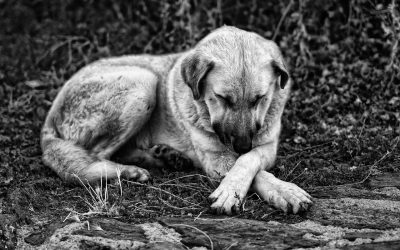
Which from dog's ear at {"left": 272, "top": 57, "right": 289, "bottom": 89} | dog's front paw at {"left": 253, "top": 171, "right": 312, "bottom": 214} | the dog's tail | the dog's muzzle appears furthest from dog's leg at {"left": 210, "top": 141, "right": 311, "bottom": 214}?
the dog's tail

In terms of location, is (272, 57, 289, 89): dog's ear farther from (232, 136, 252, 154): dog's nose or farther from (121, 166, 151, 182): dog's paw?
(121, 166, 151, 182): dog's paw

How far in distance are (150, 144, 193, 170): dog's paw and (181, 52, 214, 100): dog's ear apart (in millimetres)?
806

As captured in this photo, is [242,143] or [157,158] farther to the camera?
[157,158]

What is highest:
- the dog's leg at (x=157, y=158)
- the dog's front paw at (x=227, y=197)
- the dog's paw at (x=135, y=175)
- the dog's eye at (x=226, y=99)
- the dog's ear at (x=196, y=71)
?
the dog's ear at (x=196, y=71)

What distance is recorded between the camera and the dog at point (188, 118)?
4.41 m

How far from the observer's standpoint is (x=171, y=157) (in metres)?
5.30

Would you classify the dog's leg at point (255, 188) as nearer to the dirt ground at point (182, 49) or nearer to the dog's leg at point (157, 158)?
the dirt ground at point (182, 49)

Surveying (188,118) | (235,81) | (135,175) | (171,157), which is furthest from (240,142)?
(171,157)

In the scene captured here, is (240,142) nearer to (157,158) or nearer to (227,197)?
(227,197)

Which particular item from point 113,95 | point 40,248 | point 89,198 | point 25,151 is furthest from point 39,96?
point 40,248

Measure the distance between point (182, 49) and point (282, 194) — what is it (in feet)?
12.5

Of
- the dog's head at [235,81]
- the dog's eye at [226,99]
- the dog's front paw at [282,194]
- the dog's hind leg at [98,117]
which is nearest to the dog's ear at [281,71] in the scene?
the dog's head at [235,81]

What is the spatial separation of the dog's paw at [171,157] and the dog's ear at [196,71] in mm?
806

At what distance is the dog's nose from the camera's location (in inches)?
173
